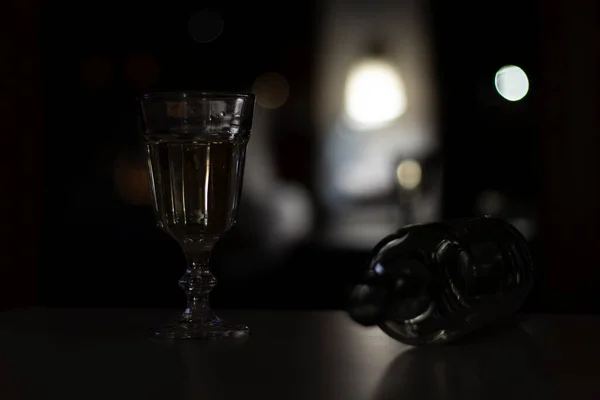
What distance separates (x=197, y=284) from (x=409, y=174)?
8.58 feet

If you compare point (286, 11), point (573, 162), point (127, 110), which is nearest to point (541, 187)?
point (573, 162)

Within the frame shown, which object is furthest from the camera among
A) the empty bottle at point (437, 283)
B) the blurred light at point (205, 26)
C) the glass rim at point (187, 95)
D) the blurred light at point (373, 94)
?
the blurred light at point (373, 94)

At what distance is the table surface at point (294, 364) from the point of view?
1.63 feet

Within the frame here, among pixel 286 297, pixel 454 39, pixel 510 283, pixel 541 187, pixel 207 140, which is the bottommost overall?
pixel 286 297

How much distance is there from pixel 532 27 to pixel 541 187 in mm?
565

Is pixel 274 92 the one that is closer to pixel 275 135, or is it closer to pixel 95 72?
pixel 275 135

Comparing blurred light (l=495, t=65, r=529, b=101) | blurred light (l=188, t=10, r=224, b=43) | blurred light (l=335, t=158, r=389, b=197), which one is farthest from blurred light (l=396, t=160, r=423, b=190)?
blurred light (l=188, t=10, r=224, b=43)

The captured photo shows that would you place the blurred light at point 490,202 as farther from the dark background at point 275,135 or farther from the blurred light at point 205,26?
the blurred light at point 205,26

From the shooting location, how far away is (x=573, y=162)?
9.89 ft

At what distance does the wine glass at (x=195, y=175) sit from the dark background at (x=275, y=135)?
2234 millimetres

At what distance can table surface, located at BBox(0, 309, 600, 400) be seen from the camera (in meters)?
0.50

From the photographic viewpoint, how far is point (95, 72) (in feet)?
10.7

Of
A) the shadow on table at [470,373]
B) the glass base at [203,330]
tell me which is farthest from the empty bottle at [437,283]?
the glass base at [203,330]

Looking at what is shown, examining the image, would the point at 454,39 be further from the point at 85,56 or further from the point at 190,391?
the point at 190,391
